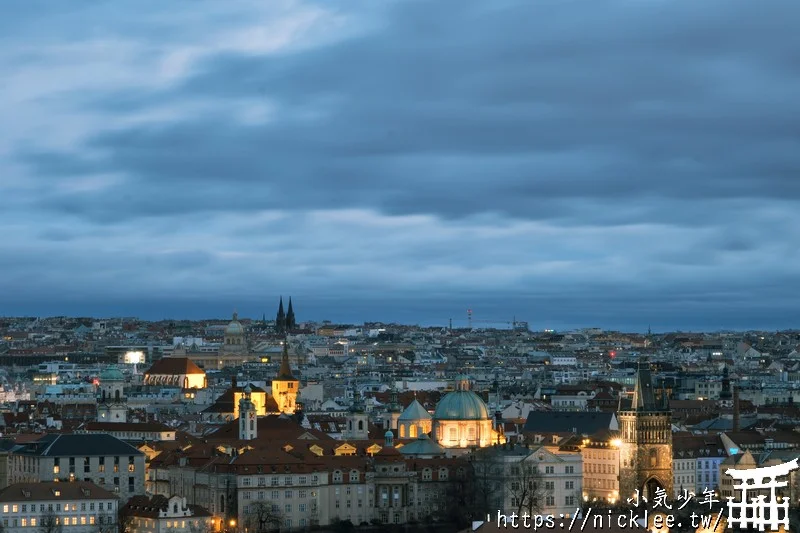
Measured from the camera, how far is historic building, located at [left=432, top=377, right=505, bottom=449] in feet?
348

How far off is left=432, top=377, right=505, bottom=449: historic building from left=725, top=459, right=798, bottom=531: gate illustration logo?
13.6 metres

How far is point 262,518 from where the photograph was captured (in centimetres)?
8506

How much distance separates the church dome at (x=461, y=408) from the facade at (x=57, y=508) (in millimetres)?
27713

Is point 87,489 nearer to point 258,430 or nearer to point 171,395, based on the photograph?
point 258,430

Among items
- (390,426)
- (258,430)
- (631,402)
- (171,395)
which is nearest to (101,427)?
(258,430)

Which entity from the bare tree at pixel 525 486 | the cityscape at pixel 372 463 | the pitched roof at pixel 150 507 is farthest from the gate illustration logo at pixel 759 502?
the pitched roof at pixel 150 507

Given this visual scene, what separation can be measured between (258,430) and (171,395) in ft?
183

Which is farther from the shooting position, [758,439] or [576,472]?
[758,439]

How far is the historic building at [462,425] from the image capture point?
106 m

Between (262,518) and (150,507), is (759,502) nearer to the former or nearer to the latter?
(262,518)

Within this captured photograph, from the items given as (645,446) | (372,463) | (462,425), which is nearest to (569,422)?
(462,425)

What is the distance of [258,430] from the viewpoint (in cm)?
10856

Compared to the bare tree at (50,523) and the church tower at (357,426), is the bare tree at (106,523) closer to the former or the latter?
the bare tree at (50,523)

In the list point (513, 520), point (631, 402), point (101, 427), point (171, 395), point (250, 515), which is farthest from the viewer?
point (171, 395)
